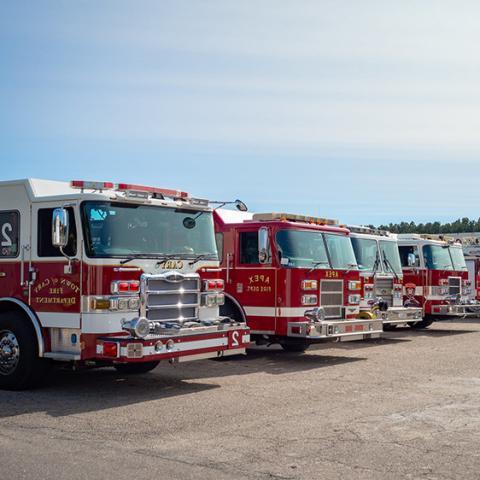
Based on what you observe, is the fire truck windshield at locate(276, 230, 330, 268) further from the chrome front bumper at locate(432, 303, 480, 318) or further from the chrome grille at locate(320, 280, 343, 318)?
the chrome front bumper at locate(432, 303, 480, 318)

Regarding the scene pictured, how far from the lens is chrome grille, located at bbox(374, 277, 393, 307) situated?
17.0 m

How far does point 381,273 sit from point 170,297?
28.0ft

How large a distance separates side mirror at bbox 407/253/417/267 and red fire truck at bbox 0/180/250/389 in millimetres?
10356

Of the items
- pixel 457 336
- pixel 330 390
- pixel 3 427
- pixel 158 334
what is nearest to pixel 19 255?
pixel 158 334

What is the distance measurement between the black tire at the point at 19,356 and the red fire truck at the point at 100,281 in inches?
0.5

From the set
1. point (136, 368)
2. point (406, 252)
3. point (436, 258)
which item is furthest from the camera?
point (406, 252)

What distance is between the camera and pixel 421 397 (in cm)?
936

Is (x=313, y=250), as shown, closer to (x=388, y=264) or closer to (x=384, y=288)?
(x=384, y=288)

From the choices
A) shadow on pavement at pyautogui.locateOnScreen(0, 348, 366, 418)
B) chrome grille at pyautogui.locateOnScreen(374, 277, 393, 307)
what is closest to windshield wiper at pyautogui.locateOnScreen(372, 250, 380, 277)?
chrome grille at pyautogui.locateOnScreen(374, 277, 393, 307)

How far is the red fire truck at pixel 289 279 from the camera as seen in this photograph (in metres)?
12.8

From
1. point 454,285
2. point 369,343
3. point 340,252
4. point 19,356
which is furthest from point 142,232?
point 454,285

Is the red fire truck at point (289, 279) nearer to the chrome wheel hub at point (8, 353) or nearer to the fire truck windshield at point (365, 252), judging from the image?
the fire truck windshield at point (365, 252)

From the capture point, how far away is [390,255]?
1772 centimetres

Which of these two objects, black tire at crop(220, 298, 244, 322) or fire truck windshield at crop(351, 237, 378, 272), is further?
fire truck windshield at crop(351, 237, 378, 272)
